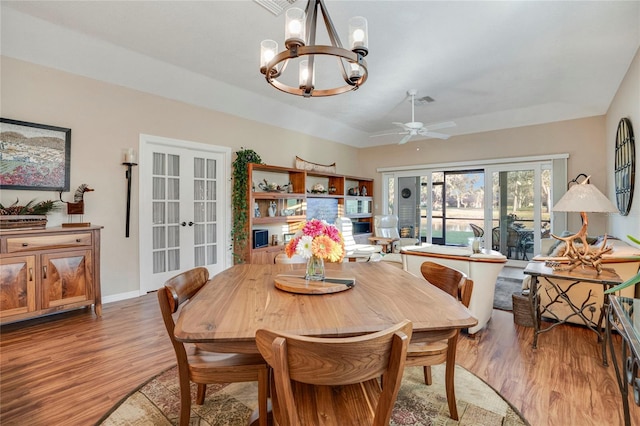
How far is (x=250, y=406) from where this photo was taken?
185cm

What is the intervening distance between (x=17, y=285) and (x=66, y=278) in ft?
1.15

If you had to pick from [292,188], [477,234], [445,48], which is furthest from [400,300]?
[292,188]

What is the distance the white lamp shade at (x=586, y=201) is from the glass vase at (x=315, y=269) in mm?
2172

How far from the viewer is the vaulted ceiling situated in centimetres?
292

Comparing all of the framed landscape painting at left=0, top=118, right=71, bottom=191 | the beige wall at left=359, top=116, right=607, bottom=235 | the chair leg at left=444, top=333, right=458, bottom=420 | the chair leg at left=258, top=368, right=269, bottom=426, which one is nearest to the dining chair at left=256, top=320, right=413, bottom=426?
the chair leg at left=258, top=368, right=269, bottom=426

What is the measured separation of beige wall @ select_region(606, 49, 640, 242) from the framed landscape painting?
19.6 ft

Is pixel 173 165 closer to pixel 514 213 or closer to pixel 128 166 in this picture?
pixel 128 166

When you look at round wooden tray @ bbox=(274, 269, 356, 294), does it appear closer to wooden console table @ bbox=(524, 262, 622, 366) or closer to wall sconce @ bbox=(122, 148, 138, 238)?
wooden console table @ bbox=(524, 262, 622, 366)

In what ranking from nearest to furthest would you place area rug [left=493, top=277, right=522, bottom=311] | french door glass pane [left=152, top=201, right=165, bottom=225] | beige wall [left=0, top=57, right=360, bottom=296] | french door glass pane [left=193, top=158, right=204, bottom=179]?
1. beige wall [left=0, top=57, right=360, bottom=296]
2. area rug [left=493, top=277, right=522, bottom=311]
3. french door glass pane [left=152, top=201, right=165, bottom=225]
4. french door glass pane [left=193, top=158, right=204, bottom=179]

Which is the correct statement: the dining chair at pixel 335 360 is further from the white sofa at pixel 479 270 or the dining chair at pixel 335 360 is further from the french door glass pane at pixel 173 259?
the french door glass pane at pixel 173 259

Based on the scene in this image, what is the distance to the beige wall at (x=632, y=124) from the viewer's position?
10.2 ft

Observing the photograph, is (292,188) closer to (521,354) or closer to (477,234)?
(477,234)

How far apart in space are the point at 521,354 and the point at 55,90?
5.27m

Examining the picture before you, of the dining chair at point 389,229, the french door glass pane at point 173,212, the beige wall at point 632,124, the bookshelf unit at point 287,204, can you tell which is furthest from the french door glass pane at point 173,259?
the beige wall at point 632,124
